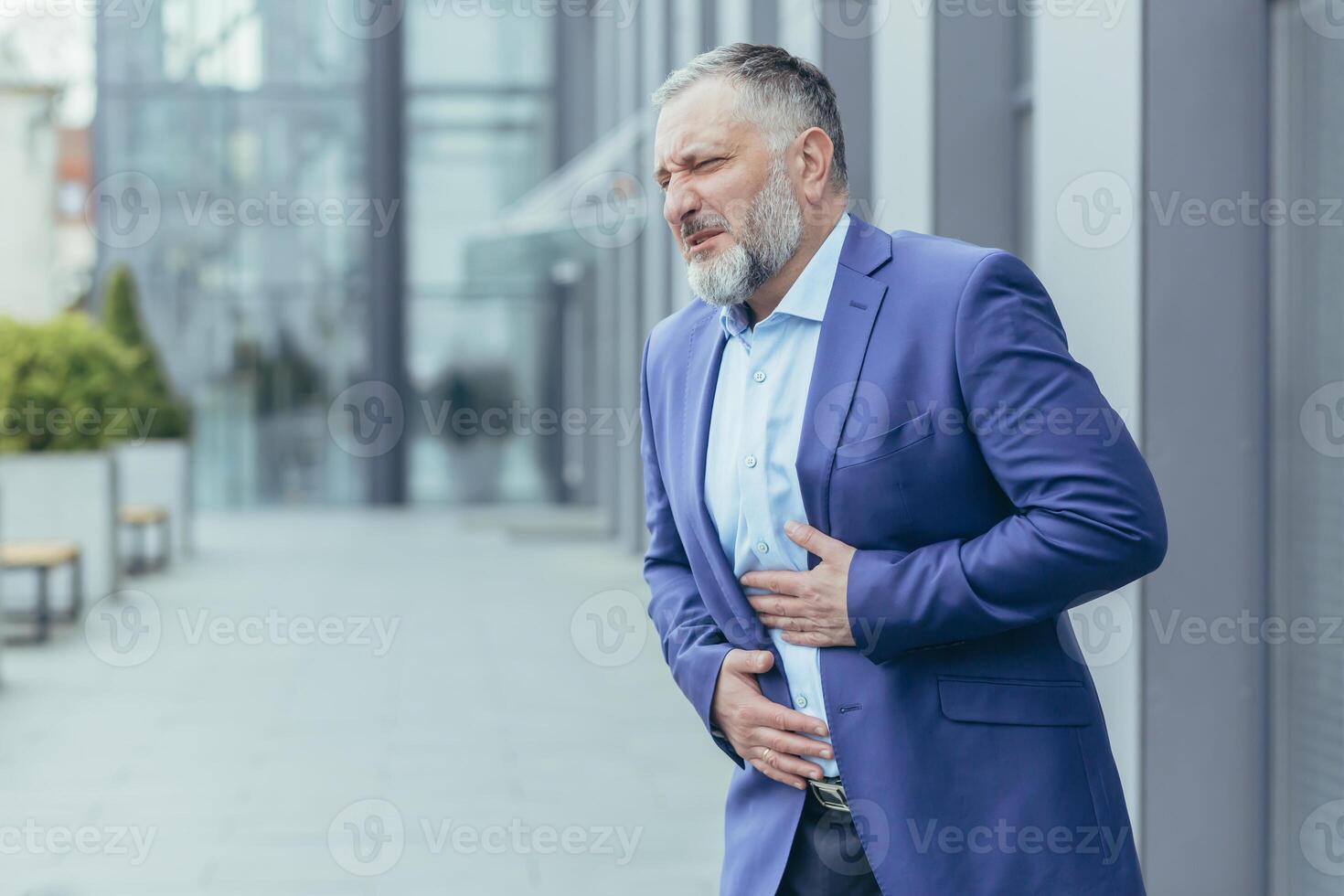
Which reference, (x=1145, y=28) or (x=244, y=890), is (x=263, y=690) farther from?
(x=1145, y=28)

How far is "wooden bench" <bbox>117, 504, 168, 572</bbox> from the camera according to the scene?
1397 centimetres

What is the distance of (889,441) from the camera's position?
1993mm

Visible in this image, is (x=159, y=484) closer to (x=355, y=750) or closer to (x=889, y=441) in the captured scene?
(x=355, y=750)

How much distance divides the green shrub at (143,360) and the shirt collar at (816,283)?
14776 mm

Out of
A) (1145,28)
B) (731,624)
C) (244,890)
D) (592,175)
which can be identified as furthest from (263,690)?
(592,175)

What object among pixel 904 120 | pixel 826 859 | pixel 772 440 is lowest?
pixel 826 859

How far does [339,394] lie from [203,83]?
5064mm

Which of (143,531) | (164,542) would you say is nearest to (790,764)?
(143,531)

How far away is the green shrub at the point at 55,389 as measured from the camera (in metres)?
11.6

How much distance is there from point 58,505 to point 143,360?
480 centimetres

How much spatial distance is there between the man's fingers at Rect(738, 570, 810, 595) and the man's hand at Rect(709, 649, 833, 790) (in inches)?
4.0

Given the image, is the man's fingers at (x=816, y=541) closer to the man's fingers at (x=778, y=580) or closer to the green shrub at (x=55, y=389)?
the man's fingers at (x=778, y=580)

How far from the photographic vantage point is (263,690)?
866 centimetres

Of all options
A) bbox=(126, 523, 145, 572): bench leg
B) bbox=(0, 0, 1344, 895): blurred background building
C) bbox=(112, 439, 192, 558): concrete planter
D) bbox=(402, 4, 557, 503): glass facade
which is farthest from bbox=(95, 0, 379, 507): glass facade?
bbox=(126, 523, 145, 572): bench leg
